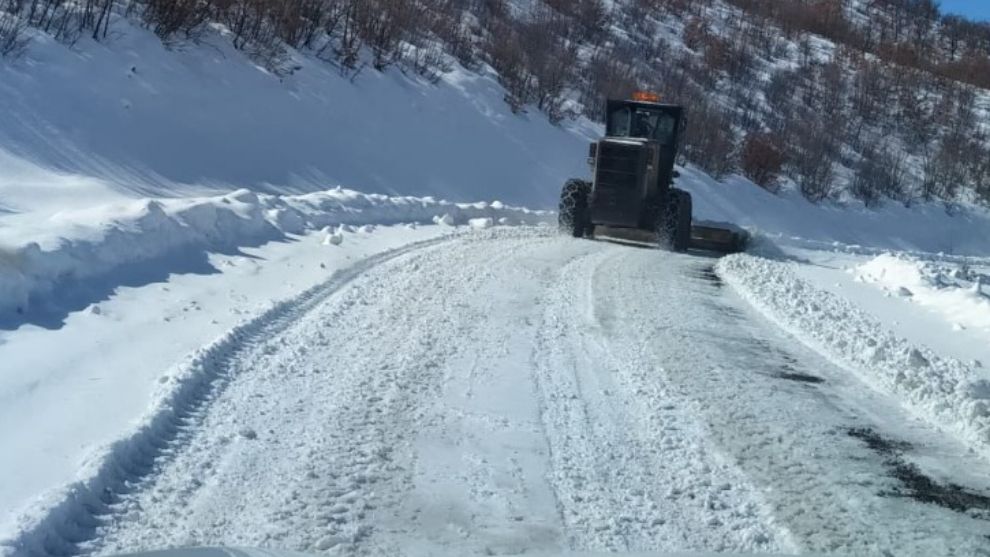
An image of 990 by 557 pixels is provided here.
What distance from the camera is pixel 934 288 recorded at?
17906 millimetres

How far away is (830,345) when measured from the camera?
12.4m

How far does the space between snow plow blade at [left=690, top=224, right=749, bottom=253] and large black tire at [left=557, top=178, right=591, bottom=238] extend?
9.77 feet

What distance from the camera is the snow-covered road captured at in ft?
19.6

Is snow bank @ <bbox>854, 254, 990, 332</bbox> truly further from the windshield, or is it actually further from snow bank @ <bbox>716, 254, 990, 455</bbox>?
Answer: the windshield

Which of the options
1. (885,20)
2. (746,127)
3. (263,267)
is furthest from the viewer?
(885,20)

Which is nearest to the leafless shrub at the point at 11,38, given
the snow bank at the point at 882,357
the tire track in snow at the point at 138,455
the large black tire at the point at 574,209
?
the large black tire at the point at 574,209

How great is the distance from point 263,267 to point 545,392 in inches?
220

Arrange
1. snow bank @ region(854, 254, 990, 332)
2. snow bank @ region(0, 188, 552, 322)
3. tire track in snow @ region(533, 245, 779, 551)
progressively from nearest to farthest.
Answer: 1. tire track in snow @ region(533, 245, 779, 551)
2. snow bank @ region(0, 188, 552, 322)
3. snow bank @ region(854, 254, 990, 332)

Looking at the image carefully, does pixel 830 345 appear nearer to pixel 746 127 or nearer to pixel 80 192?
pixel 80 192

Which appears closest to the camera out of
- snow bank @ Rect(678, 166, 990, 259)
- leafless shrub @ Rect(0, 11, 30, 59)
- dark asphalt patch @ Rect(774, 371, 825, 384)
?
dark asphalt patch @ Rect(774, 371, 825, 384)

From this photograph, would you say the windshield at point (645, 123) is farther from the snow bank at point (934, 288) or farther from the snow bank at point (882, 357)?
the snow bank at point (882, 357)

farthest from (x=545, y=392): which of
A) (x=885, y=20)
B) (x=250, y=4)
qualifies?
(x=885, y=20)

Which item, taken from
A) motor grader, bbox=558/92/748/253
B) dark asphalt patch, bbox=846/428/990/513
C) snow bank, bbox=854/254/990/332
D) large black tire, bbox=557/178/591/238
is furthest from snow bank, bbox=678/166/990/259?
dark asphalt patch, bbox=846/428/990/513

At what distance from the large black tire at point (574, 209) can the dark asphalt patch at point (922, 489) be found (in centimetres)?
1628
